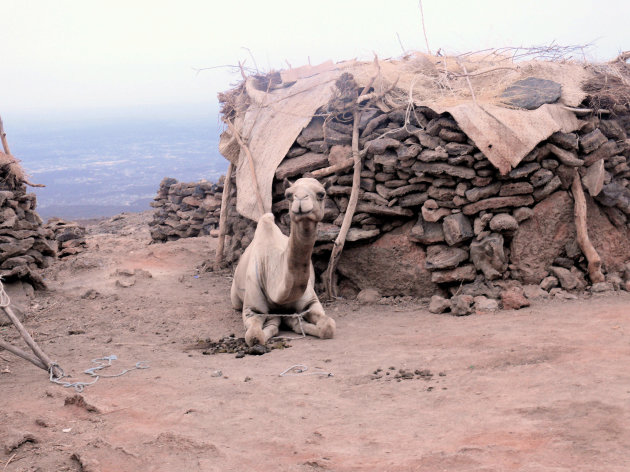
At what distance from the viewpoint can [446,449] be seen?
3.53 metres

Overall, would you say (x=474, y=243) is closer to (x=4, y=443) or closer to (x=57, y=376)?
(x=57, y=376)

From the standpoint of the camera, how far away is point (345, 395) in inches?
190

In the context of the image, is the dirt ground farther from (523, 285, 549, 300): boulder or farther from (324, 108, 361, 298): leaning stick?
(324, 108, 361, 298): leaning stick

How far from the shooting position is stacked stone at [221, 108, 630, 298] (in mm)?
7664

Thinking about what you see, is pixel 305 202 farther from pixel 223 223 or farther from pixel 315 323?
pixel 223 223

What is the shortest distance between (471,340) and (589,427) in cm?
250

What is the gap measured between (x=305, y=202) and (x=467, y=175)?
9.12ft

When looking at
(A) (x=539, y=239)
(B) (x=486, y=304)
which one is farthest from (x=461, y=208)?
(B) (x=486, y=304)

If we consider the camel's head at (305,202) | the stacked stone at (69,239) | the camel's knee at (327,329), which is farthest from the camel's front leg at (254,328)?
the stacked stone at (69,239)

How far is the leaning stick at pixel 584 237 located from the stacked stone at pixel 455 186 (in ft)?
0.39

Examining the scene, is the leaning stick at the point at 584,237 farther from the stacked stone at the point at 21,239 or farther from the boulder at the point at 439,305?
→ the stacked stone at the point at 21,239

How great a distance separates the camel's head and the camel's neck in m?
0.10

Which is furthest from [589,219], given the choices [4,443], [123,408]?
[4,443]

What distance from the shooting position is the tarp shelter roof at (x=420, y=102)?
7.52 m
